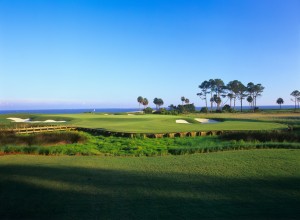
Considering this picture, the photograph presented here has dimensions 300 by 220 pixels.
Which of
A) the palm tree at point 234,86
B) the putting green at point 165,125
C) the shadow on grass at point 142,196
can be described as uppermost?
the palm tree at point 234,86

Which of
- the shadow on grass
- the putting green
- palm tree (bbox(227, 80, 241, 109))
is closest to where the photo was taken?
the shadow on grass

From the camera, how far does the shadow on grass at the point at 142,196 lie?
6.05 meters

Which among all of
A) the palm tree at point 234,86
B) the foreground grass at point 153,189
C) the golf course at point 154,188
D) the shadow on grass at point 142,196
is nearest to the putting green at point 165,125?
the golf course at point 154,188

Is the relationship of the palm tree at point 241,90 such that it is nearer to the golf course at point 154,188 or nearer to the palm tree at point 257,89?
the palm tree at point 257,89

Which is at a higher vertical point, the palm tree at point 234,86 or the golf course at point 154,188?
the palm tree at point 234,86

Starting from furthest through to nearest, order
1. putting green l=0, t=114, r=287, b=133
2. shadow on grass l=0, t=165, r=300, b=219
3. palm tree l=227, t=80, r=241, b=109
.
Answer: palm tree l=227, t=80, r=241, b=109
putting green l=0, t=114, r=287, b=133
shadow on grass l=0, t=165, r=300, b=219

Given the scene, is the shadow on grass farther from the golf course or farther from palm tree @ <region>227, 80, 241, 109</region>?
palm tree @ <region>227, 80, 241, 109</region>

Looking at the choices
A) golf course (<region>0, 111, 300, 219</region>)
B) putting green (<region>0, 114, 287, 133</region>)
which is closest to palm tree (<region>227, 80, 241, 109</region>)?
putting green (<region>0, 114, 287, 133</region>)

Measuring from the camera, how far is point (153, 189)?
24.6 ft

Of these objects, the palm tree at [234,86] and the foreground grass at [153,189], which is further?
the palm tree at [234,86]

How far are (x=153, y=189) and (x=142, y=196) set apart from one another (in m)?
0.55

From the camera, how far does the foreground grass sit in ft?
20.1

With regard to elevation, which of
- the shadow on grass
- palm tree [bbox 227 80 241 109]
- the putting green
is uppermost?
palm tree [bbox 227 80 241 109]

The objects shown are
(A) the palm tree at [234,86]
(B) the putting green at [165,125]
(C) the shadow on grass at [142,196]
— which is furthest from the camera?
(A) the palm tree at [234,86]
